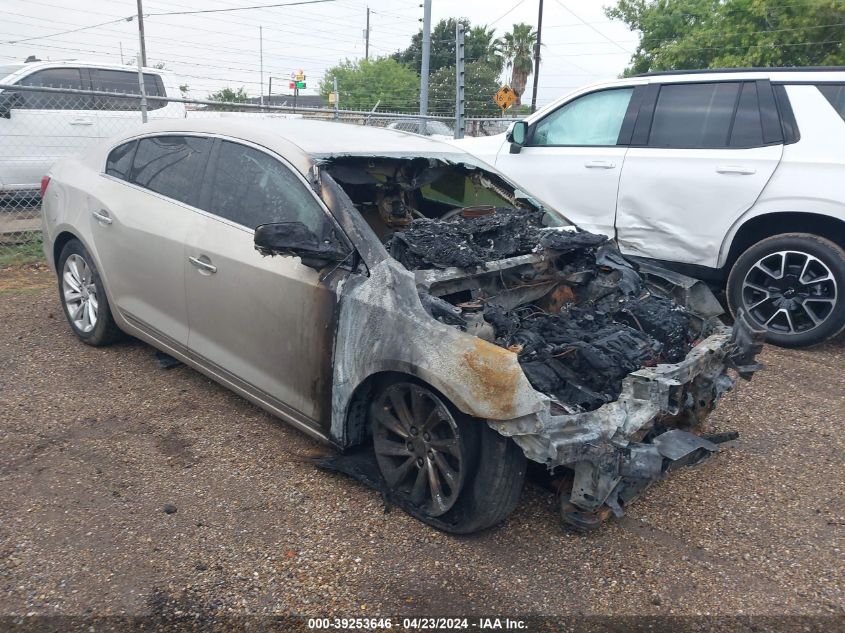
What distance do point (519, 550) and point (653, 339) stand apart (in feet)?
3.87

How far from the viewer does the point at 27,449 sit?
11.5ft

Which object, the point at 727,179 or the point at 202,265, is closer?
the point at 202,265

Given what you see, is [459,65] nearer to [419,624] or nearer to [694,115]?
[694,115]

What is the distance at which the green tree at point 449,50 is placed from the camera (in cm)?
→ 4836

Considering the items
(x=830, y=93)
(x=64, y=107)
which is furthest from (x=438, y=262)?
(x=64, y=107)

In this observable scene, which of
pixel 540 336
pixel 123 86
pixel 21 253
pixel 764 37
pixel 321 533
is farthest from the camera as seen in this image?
pixel 764 37

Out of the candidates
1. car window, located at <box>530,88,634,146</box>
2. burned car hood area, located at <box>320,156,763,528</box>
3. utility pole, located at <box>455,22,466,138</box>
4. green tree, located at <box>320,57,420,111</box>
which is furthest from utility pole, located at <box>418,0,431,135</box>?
green tree, located at <box>320,57,420,111</box>

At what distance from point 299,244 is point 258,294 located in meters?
0.50

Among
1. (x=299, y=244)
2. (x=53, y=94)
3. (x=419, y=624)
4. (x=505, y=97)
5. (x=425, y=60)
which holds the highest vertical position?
(x=425, y=60)

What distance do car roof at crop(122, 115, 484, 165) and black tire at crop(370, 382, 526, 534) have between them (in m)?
1.34

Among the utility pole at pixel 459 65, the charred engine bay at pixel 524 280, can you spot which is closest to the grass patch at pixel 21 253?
the charred engine bay at pixel 524 280

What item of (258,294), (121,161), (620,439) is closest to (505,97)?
(121,161)

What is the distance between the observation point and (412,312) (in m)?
2.78

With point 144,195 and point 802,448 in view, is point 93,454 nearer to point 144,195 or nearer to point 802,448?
point 144,195
